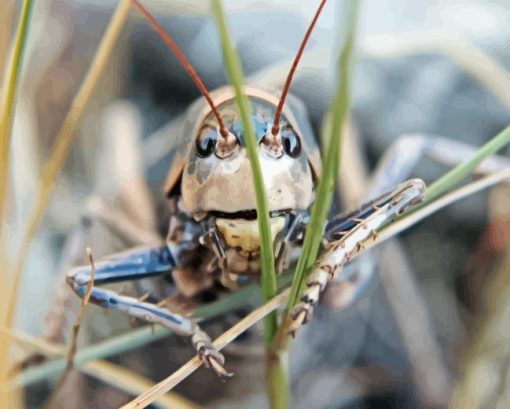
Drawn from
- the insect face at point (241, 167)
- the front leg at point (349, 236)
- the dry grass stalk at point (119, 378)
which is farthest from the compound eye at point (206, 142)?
the dry grass stalk at point (119, 378)

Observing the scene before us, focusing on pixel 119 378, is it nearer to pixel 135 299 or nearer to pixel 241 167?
pixel 135 299

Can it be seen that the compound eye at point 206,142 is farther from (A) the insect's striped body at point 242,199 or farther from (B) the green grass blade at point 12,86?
(B) the green grass blade at point 12,86

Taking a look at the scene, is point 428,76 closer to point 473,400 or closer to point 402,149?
point 402,149

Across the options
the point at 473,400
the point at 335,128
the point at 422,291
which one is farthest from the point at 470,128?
the point at 335,128

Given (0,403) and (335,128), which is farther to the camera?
(0,403)

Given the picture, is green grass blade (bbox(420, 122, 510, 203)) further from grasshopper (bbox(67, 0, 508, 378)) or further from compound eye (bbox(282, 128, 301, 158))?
compound eye (bbox(282, 128, 301, 158))

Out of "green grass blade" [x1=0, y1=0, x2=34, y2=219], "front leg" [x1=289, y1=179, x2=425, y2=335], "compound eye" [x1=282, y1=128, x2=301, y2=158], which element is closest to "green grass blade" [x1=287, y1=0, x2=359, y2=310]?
"front leg" [x1=289, y1=179, x2=425, y2=335]

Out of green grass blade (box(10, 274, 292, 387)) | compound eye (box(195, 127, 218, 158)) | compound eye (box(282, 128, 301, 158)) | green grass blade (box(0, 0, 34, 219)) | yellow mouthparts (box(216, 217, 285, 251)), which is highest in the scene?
green grass blade (box(0, 0, 34, 219))
